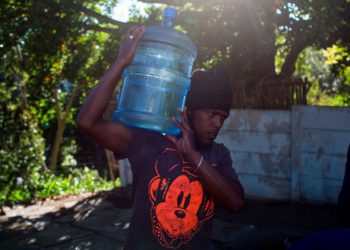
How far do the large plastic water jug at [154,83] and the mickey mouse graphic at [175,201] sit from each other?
30 centimetres

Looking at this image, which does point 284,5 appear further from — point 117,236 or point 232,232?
point 117,236

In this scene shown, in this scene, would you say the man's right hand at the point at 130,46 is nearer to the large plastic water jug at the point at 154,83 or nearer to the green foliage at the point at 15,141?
the large plastic water jug at the point at 154,83

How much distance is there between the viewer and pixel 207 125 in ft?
6.88

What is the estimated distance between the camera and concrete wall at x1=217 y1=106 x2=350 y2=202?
563cm

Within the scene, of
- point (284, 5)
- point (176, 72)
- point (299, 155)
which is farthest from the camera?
point (299, 155)

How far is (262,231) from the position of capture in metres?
4.92

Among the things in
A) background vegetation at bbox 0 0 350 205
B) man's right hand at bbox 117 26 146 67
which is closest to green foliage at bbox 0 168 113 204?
background vegetation at bbox 0 0 350 205

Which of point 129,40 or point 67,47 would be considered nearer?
point 129,40

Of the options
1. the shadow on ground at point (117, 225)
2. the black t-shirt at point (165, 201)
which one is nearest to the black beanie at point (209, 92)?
the black t-shirt at point (165, 201)

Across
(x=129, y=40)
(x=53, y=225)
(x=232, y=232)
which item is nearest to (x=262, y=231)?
(x=232, y=232)

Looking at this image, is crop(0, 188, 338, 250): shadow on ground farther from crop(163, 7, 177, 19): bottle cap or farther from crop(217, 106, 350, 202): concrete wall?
crop(163, 7, 177, 19): bottle cap

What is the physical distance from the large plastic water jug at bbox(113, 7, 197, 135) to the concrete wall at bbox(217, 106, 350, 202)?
386cm

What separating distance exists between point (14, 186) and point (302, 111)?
18.6ft

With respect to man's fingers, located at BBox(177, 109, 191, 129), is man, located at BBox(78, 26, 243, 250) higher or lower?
lower
